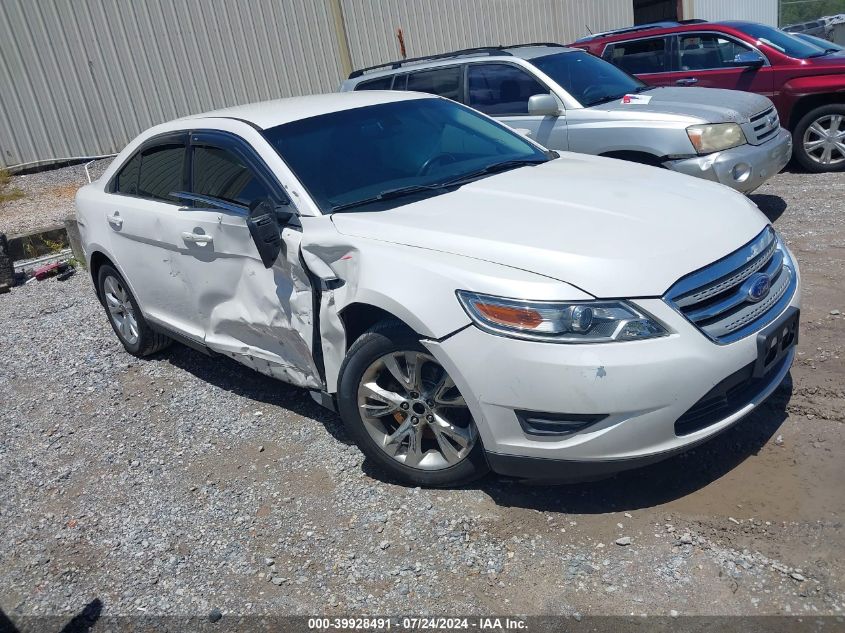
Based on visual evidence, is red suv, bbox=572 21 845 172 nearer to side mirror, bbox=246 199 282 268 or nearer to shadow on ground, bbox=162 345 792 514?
shadow on ground, bbox=162 345 792 514

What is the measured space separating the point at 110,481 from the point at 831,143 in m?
7.80

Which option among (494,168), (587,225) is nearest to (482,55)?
(494,168)

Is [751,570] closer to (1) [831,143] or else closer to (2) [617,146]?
(2) [617,146]

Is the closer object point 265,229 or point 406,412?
point 406,412

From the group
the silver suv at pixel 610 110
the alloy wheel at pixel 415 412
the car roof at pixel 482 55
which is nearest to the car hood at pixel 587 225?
the alloy wheel at pixel 415 412

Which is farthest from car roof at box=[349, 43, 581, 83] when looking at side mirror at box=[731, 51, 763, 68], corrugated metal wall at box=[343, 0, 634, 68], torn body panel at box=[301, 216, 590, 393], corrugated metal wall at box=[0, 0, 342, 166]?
corrugated metal wall at box=[343, 0, 634, 68]

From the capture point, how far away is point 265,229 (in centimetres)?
360

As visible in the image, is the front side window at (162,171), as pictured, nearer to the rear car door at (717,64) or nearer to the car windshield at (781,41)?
the rear car door at (717,64)

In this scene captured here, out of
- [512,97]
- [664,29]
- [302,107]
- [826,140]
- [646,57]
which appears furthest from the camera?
[646,57]

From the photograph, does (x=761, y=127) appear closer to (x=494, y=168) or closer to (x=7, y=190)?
(x=494, y=168)

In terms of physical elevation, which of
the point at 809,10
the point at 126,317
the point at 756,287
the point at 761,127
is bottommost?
the point at 809,10

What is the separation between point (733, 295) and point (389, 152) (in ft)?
6.33

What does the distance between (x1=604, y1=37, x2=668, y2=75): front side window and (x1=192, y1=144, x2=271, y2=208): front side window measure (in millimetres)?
6233

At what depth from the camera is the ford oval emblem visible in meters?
3.12
